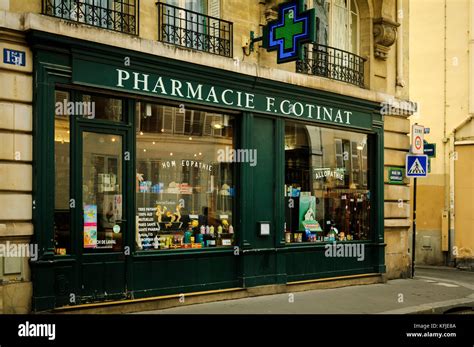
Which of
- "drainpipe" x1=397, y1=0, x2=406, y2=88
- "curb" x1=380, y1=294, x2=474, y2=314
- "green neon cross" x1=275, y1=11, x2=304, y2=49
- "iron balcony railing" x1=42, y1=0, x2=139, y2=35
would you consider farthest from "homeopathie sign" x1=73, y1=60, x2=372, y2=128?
"curb" x1=380, y1=294, x2=474, y2=314

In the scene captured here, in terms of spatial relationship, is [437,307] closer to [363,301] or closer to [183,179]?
[363,301]

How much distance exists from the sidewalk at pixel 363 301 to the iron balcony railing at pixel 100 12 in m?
4.51

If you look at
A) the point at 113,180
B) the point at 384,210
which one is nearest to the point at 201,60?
the point at 113,180

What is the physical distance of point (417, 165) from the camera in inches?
568

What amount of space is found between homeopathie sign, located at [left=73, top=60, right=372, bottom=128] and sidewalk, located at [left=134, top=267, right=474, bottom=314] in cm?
345

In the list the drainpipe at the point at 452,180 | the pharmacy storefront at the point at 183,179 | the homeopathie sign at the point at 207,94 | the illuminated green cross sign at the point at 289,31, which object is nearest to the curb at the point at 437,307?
the pharmacy storefront at the point at 183,179

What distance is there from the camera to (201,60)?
1069 centimetres

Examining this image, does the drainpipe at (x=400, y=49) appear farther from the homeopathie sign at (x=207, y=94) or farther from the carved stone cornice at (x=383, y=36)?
the homeopathie sign at (x=207, y=94)

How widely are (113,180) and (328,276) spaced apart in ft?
17.6

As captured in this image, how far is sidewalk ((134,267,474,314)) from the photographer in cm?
1024

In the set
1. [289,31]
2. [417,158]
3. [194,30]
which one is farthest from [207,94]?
[417,158]

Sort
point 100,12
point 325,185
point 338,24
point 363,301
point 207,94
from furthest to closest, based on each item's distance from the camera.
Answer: point 338,24 → point 325,185 → point 363,301 → point 207,94 → point 100,12

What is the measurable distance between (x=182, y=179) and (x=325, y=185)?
3802 millimetres
